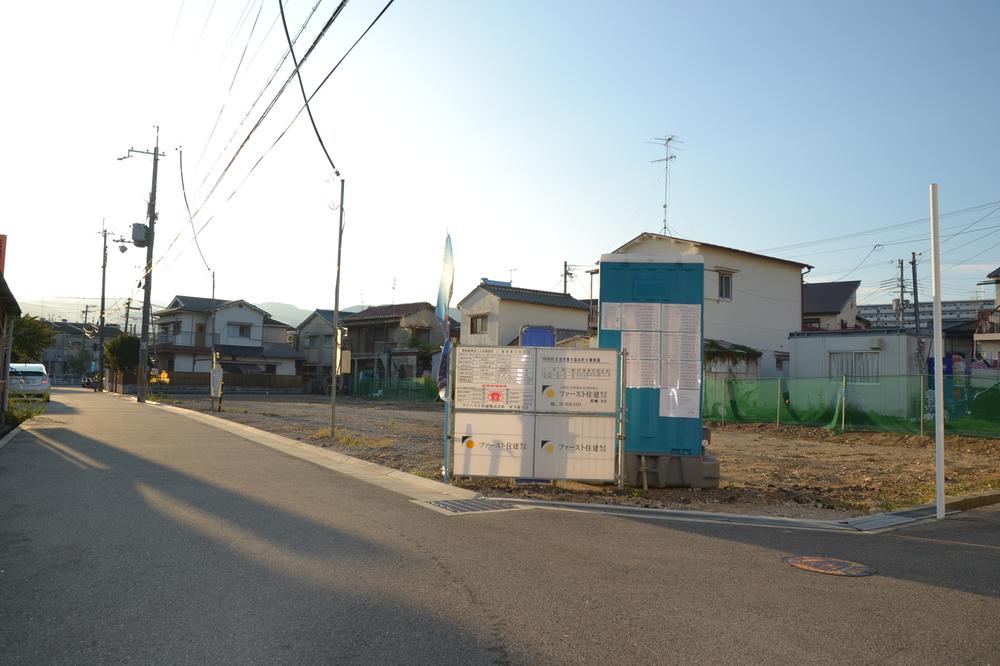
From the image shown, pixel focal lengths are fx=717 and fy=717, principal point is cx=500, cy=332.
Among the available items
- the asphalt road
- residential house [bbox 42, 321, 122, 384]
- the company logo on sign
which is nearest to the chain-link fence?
the company logo on sign

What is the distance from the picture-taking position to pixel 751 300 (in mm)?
36562

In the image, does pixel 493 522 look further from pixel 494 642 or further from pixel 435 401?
pixel 435 401

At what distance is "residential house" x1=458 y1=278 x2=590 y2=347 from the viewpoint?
157 feet

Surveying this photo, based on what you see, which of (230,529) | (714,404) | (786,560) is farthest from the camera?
(714,404)

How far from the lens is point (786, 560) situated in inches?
253

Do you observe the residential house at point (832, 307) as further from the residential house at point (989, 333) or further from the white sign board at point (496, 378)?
the white sign board at point (496, 378)

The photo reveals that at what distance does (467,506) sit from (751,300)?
101 feet

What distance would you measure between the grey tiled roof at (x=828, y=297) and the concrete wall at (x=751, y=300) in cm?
1157

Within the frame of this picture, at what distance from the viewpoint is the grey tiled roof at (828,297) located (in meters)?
48.1

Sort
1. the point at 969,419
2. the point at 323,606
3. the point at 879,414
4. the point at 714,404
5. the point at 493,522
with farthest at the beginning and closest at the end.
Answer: the point at 714,404 < the point at 879,414 < the point at 969,419 < the point at 493,522 < the point at 323,606

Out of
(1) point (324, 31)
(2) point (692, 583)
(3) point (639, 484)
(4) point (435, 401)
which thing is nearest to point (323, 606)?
(2) point (692, 583)

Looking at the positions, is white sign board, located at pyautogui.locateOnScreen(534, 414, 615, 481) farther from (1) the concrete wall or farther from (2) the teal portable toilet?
(1) the concrete wall

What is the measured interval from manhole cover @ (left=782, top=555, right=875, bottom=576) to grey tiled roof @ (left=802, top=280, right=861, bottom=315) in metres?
45.6

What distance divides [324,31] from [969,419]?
1806 centimetres
